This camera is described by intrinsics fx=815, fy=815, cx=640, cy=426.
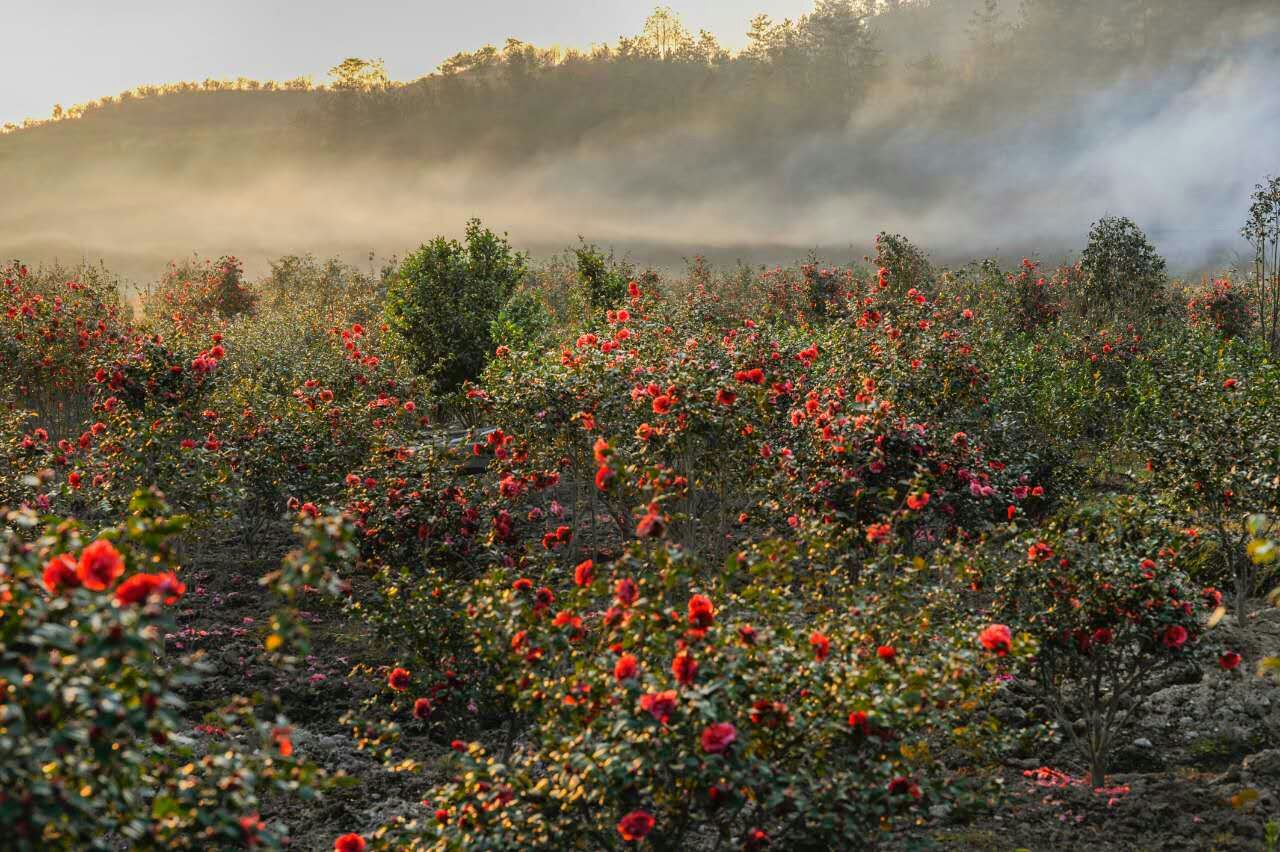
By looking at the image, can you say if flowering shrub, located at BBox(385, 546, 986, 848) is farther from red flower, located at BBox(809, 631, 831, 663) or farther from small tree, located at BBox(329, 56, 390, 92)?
small tree, located at BBox(329, 56, 390, 92)

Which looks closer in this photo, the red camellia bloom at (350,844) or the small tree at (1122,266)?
the red camellia bloom at (350,844)

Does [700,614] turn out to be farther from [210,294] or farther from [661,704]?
[210,294]

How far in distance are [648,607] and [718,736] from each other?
28.8 inches

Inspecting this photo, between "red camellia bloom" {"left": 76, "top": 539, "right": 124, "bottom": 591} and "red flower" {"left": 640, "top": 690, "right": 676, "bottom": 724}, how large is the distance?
5.81ft

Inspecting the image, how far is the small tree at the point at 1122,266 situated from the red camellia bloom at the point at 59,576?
25.4 metres

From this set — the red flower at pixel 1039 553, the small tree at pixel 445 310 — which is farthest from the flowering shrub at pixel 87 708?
the small tree at pixel 445 310

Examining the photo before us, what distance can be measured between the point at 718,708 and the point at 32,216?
11676 centimetres

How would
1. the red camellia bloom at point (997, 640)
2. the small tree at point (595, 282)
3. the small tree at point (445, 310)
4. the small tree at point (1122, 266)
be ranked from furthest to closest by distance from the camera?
the small tree at point (1122, 266), the small tree at point (595, 282), the small tree at point (445, 310), the red camellia bloom at point (997, 640)

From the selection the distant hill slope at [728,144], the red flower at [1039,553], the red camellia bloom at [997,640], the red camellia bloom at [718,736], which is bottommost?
the red flower at [1039,553]

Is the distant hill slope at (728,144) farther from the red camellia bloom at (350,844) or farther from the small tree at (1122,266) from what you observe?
the red camellia bloom at (350,844)

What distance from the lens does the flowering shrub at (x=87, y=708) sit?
2.08 metres

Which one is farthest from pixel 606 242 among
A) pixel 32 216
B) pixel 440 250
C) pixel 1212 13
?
pixel 440 250

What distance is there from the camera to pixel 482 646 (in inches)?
175

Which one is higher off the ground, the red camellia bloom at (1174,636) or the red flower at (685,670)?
the red flower at (685,670)
